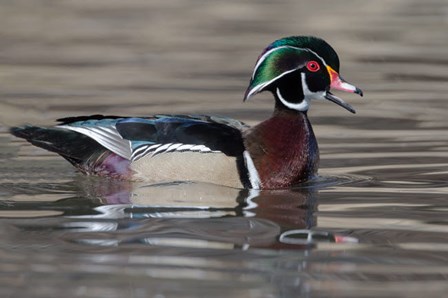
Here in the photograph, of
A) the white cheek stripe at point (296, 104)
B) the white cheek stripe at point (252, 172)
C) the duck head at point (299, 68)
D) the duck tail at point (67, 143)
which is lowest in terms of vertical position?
the white cheek stripe at point (252, 172)

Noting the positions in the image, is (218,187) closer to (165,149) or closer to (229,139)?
(229,139)

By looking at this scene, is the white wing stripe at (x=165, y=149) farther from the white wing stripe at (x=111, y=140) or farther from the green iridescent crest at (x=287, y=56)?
the green iridescent crest at (x=287, y=56)

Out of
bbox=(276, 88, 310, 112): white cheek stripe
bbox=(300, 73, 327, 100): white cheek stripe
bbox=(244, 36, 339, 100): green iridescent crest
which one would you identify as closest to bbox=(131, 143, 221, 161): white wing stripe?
bbox=(244, 36, 339, 100): green iridescent crest

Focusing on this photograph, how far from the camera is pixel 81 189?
9.57 m

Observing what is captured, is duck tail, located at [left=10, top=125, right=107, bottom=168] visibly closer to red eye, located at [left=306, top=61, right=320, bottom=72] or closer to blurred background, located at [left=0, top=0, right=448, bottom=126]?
red eye, located at [left=306, top=61, right=320, bottom=72]

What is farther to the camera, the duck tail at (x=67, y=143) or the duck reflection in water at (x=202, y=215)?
the duck tail at (x=67, y=143)

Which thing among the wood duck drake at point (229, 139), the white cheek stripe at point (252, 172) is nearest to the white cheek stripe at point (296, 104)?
the wood duck drake at point (229, 139)

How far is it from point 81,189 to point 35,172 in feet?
2.01

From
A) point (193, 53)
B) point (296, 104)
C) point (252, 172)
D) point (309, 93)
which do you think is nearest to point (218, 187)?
point (252, 172)

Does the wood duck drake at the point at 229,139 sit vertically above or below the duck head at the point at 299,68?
below

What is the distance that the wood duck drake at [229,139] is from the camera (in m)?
Result: 9.54

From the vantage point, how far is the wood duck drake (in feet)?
31.3

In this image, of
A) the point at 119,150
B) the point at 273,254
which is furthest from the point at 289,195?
the point at 273,254

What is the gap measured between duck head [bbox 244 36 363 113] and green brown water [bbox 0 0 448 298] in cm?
71
